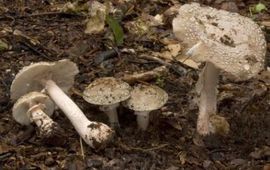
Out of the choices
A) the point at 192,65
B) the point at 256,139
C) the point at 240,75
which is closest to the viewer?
the point at 240,75

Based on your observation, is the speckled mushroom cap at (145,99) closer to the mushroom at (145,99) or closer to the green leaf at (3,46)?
the mushroom at (145,99)

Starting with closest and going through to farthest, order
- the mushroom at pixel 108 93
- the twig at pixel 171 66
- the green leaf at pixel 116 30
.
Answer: the mushroom at pixel 108 93
the twig at pixel 171 66
the green leaf at pixel 116 30

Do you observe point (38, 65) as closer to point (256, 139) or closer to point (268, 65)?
point (256, 139)

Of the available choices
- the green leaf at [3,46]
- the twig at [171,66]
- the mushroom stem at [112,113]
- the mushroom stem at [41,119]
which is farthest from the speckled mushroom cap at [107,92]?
the green leaf at [3,46]

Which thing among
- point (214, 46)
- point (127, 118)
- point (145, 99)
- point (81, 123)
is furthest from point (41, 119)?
point (214, 46)

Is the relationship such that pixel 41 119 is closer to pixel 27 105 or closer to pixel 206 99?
pixel 27 105

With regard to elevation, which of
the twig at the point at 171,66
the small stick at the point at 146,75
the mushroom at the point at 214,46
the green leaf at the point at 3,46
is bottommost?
the green leaf at the point at 3,46

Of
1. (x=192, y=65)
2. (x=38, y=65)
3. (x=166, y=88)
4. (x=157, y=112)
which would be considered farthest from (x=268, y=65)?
(x=38, y=65)
